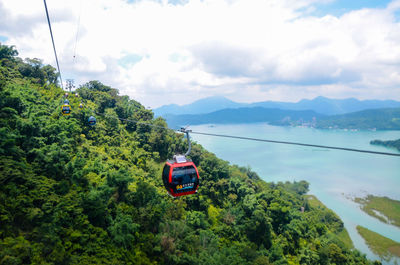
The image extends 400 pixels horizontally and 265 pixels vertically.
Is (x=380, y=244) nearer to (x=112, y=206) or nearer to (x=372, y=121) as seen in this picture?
(x=112, y=206)

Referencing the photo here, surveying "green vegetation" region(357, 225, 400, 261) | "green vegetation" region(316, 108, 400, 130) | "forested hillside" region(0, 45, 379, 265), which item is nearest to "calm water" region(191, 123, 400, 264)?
"green vegetation" region(357, 225, 400, 261)

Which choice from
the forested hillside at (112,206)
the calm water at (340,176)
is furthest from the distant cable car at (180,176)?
the calm water at (340,176)

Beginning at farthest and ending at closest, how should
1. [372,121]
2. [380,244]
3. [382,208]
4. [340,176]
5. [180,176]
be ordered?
[372,121] → [340,176] → [382,208] → [380,244] → [180,176]

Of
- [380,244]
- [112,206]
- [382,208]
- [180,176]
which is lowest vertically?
[380,244]

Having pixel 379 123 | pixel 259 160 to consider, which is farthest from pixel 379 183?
pixel 379 123

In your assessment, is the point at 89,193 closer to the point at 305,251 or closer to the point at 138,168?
the point at 138,168

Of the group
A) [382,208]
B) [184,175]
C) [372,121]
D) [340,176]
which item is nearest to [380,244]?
[382,208]
